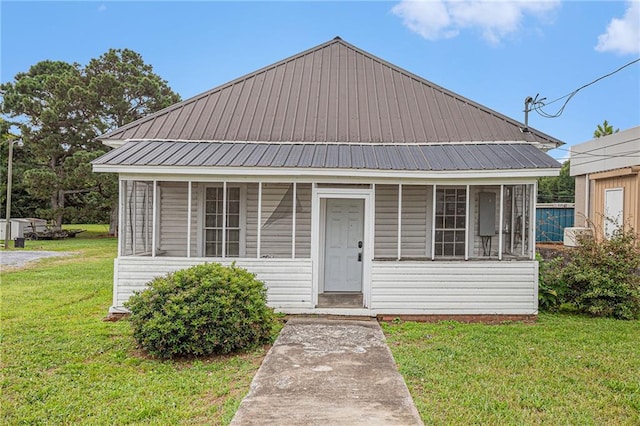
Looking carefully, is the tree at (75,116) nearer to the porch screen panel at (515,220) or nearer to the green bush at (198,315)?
the green bush at (198,315)

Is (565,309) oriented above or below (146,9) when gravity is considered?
below

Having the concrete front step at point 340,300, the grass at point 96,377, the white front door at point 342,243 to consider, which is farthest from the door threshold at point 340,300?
the grass at point 96,377

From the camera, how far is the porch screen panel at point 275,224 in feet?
28.4

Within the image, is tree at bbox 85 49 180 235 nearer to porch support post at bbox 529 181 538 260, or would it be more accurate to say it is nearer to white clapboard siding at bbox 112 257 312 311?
white clapboard siding at bbox 112 257 312 311

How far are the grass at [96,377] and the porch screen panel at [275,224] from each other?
3.07 meters

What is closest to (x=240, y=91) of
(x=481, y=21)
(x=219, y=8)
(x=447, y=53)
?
(x=219, y=8)

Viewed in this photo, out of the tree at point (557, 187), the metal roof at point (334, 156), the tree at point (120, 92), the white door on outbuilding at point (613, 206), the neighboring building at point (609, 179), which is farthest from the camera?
the tree at point (557, 187)

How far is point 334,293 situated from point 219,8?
10.1 m

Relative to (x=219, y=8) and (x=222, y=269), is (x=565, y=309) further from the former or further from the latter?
(x=219, y=8)

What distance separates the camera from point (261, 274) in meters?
7.57

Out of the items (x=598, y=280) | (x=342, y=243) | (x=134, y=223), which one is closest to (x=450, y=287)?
(x=342, y=243)

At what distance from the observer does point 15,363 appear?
5211mm

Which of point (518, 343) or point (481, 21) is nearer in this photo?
point (518, 343)

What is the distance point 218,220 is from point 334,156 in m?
2.92
